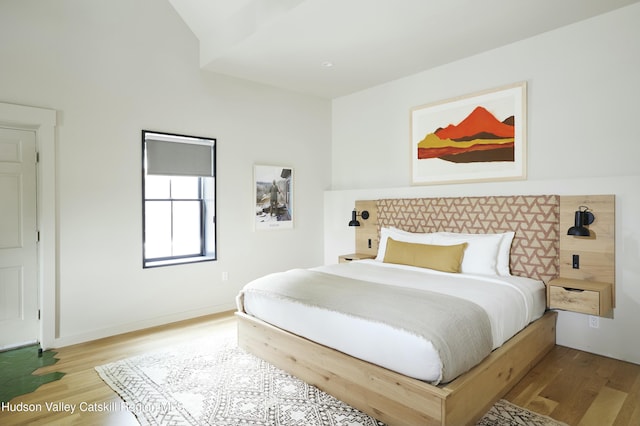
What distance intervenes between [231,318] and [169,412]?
73.5 inches

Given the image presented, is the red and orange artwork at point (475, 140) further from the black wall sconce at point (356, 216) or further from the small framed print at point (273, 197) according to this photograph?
the small framed print at point (273, 197)

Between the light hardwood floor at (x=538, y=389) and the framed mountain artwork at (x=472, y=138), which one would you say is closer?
the light hardwood floor at (x=538, y=389)

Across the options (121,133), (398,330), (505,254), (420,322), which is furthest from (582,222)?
(121,133)

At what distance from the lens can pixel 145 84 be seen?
3.82 meters

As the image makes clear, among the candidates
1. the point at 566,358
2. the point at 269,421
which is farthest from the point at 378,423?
the point at 566,358

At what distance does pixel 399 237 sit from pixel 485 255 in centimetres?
96

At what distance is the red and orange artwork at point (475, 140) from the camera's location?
3.72m

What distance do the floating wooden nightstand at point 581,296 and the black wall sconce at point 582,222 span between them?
0.40 meters

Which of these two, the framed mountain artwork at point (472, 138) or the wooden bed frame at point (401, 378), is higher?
the framed mountain artwork at point (472, 138)

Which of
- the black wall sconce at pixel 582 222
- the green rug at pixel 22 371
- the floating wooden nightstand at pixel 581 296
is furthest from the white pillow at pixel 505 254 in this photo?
the green rug at pixel 22 371

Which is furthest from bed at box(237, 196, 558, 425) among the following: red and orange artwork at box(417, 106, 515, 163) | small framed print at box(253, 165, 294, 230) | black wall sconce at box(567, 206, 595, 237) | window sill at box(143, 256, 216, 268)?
small framed print at box(253, 165, 294, 230)

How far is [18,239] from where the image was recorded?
10.7 ft

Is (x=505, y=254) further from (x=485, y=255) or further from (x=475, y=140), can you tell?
(x=475, y=140)

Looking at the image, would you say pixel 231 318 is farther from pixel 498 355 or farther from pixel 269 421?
pixel 498 355
